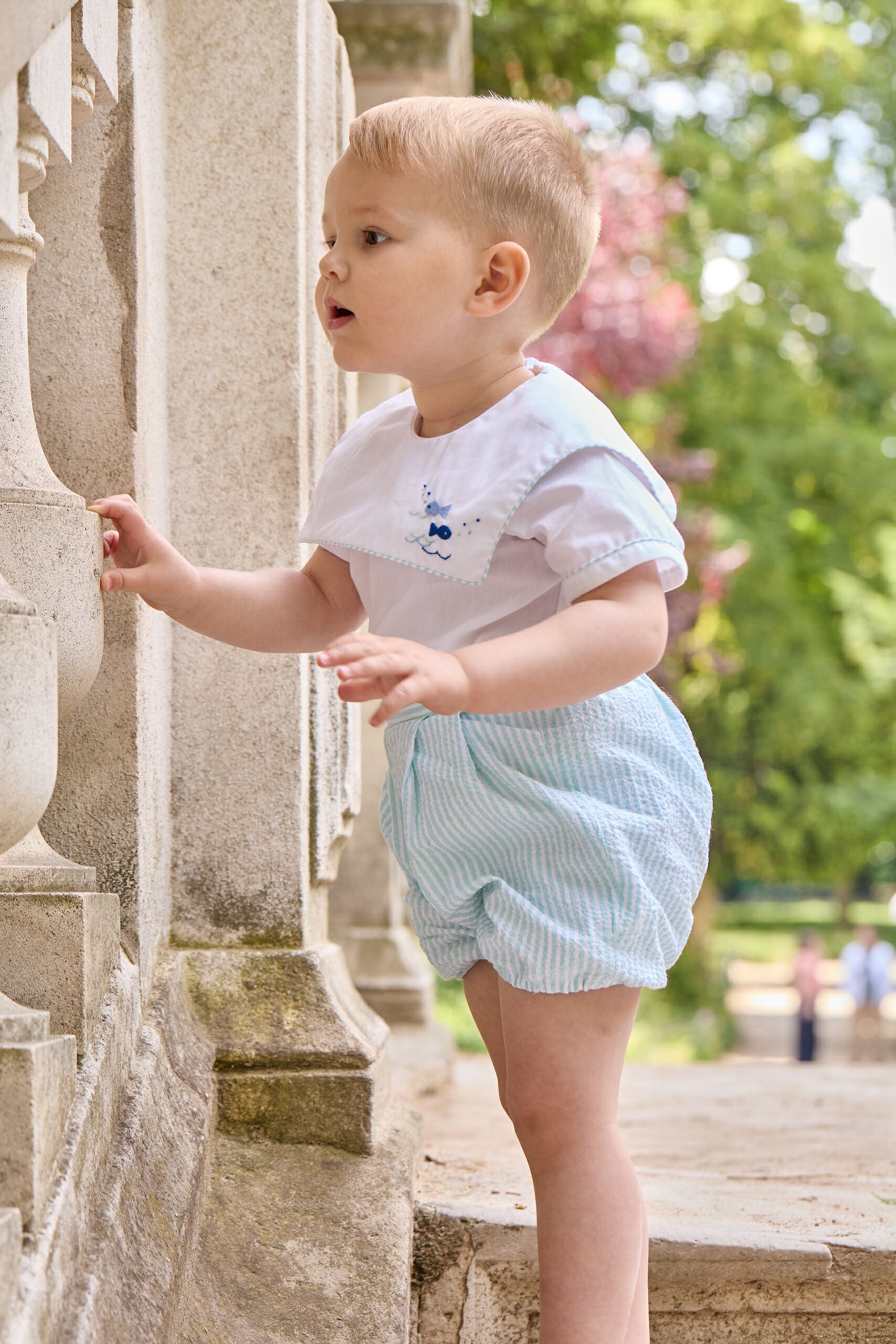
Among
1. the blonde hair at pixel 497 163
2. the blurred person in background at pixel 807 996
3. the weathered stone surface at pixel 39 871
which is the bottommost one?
the blurred person in background at pixel 807 996

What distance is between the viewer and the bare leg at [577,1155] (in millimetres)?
1511

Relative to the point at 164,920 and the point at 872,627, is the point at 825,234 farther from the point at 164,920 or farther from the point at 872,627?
the point at 164,920

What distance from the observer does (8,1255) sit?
117cm

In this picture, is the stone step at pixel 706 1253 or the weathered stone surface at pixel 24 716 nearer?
the weathered stone surface at pixel 24 716

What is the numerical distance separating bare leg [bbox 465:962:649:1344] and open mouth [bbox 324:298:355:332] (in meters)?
0.78

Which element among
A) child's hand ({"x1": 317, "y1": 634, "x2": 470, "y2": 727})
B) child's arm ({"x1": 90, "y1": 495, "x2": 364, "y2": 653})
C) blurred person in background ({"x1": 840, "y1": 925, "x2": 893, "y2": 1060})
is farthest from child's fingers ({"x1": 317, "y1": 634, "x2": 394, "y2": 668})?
blurred person in background ({"x1": 840, "y1": 925, "x2": 893, "y2": 1060})

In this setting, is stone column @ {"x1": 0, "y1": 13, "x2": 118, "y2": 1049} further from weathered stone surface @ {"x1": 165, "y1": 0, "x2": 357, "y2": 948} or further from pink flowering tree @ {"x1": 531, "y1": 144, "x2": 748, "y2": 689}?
pink flowering tree @ {"x1": 531, "y1": 144, "x2": 748, "y2": 689}

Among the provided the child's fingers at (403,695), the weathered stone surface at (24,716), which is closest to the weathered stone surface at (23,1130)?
the weathered stone surface at (24,716)

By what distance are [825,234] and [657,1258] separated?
12643 mm

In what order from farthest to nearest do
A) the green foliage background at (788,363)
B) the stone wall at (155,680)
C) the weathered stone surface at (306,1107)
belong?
the green foliage background at (788,363), the weathered stone surface at (306,1107), the stone wall at (155,680)

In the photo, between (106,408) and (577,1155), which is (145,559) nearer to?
(106,408)

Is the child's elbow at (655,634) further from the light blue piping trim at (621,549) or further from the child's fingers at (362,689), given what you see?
the child's fingers at (362,689)

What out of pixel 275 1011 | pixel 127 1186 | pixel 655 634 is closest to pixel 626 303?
pixel 275 1011

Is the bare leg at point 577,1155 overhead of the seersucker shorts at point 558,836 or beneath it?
beneath
